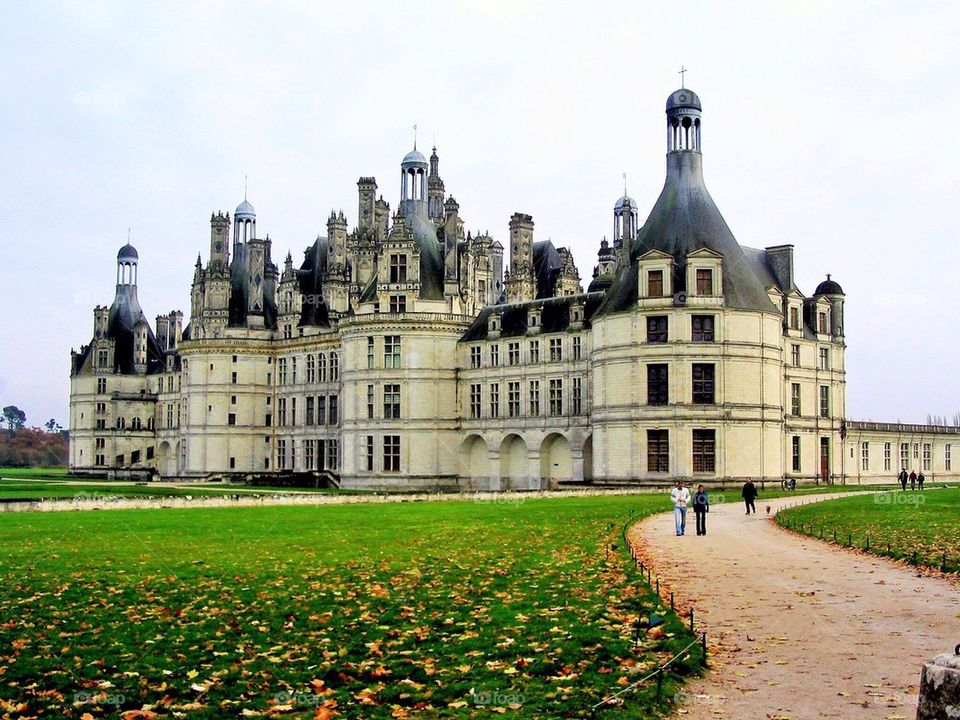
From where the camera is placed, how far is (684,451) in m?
64.4

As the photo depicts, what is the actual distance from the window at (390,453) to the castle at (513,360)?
100 millimetres

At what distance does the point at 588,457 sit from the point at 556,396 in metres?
4.55

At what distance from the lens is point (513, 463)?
77.6 metres

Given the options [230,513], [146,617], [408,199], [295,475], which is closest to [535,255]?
[408,199]

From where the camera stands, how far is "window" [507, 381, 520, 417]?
76062 mm

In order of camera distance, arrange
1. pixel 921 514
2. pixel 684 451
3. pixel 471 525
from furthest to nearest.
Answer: pixel 684 451, pixel 921 514, pixel 471 525

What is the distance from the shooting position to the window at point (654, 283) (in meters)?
65.0

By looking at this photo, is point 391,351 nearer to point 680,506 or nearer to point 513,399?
point 513,399

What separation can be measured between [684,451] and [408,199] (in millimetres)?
30879

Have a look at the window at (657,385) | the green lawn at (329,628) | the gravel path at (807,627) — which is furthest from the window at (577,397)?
the gravel path at (807,627)

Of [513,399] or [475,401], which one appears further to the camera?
[475,401]

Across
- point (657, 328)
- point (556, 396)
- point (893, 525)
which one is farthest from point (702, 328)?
point (893, 525)

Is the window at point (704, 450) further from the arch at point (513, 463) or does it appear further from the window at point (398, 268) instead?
the window at point (398, 268)

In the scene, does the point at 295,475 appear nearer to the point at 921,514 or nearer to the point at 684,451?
the point at 684,451
